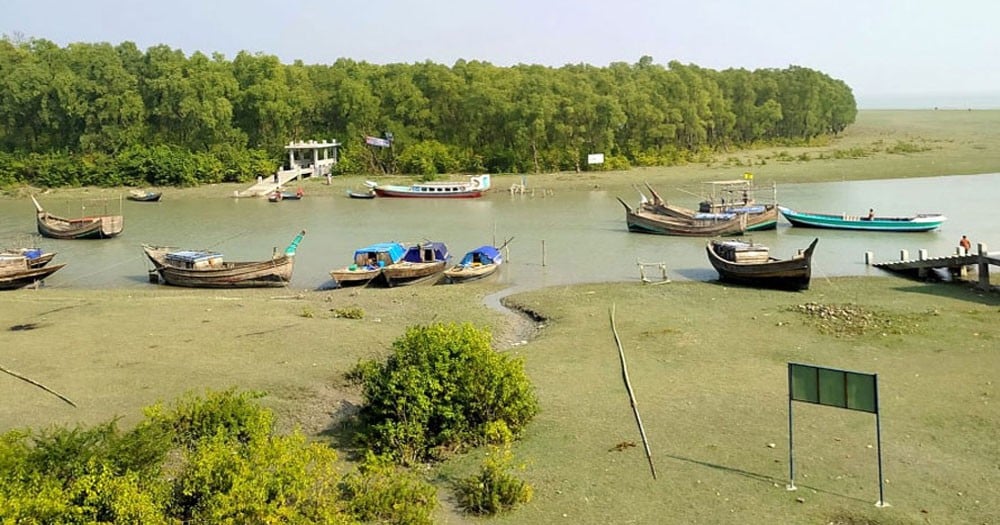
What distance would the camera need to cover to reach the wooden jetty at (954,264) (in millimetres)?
22969

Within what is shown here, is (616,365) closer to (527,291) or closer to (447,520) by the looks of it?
(447,520)

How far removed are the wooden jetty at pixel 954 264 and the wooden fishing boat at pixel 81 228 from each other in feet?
107

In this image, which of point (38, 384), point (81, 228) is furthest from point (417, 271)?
point (81, 228)

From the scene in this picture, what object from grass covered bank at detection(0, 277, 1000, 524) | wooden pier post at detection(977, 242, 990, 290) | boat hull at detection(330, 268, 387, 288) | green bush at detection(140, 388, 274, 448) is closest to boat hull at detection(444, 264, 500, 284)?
grass covered bank at detection(0, 277, 1000, 524)

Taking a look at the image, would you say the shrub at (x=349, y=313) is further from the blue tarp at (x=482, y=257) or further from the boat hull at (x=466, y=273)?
the blue tarp at (x=482, y=257)

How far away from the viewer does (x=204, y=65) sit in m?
75.7

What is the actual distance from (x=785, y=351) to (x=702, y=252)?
50.8 ft

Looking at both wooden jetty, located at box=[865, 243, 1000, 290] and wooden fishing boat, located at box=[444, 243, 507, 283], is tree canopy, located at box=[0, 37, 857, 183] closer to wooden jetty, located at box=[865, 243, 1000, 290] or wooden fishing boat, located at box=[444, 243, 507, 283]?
wooden fishing boat, located at box=[444, 243, 507, 283]

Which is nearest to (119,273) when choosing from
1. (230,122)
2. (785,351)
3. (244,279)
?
(244,279)

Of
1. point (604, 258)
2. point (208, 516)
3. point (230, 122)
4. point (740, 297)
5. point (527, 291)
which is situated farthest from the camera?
point (230, 122)

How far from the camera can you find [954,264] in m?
24.3

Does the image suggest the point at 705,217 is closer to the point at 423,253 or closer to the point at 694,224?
the point at 694,224

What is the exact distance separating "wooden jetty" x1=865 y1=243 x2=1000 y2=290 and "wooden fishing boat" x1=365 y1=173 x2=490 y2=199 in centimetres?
3199

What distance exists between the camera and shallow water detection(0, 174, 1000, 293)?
30891 millimetres
